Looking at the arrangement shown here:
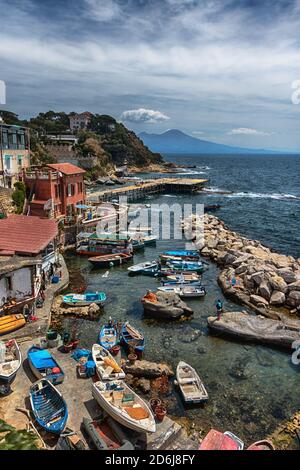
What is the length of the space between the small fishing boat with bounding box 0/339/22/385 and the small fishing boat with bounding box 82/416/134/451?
461 cm

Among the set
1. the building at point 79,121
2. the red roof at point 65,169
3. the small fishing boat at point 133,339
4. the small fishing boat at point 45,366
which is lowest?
the small fishing boat at point 133,339

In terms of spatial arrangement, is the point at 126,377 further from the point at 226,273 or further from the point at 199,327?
the point at 226,273

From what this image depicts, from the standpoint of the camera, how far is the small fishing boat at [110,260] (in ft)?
125

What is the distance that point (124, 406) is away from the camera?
14883mm

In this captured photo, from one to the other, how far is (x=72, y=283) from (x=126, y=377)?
50.7 feet

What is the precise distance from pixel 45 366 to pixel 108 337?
5.39 m

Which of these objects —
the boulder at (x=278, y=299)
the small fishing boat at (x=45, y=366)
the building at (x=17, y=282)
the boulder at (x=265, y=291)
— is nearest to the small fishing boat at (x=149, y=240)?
the boulder at (x=265, y=291)

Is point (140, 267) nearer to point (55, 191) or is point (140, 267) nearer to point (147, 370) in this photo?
point (55, 191)

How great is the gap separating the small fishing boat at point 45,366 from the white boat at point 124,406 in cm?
233

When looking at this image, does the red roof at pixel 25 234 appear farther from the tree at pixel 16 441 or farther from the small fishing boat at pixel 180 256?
the tree at pixel 16 441

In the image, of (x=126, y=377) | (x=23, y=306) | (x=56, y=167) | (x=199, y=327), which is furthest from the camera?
(x=56, y=167)

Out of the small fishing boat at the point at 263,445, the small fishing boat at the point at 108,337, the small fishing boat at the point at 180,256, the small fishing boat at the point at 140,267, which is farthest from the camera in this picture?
the small fishing boat at the point at 180,256

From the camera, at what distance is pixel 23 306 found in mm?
23234

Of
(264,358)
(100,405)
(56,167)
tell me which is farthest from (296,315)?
(56,167)
